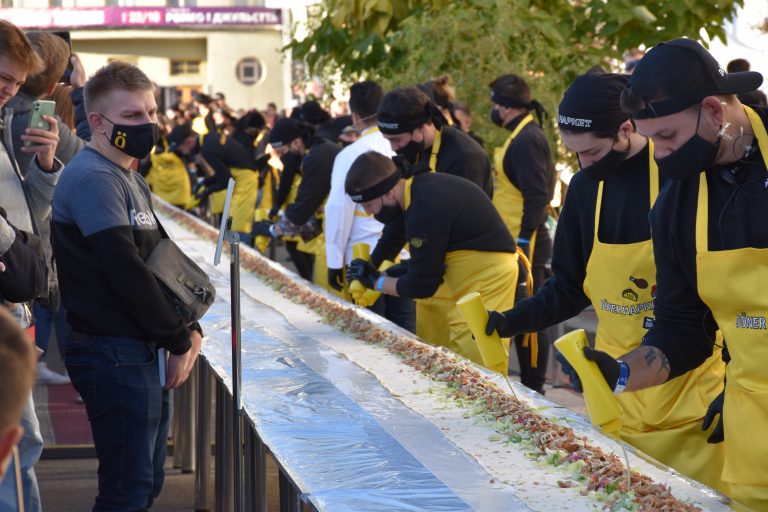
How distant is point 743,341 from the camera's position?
8.30ft

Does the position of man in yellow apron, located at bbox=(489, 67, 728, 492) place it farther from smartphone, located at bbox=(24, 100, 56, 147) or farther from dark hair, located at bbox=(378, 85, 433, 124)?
dark hair, located at bbox=(378, 85, 433, 124)

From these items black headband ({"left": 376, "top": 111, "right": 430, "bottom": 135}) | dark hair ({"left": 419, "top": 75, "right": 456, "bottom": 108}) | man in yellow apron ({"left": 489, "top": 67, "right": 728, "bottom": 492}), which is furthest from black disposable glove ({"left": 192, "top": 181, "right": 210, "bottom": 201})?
man in yellow apron ({"left": 489, "top": 67, "right": 728, "bottom": 492})

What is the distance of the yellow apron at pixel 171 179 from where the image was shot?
14.8m

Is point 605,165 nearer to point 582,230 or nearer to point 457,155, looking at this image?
point 582,230

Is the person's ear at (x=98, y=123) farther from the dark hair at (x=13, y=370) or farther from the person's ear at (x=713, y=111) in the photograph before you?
the dark hair at (x=13, y=370)

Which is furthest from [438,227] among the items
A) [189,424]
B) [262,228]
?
[262,228]

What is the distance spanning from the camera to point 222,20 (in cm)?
3738

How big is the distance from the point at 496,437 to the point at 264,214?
5797 mm

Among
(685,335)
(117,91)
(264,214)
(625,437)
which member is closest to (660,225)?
(685,335)

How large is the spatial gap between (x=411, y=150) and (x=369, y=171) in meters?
0.66

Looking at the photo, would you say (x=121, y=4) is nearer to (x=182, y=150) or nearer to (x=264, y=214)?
(x=182, y=150)

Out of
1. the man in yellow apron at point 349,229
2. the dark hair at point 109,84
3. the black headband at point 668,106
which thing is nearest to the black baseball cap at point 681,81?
the black headband at point 668,106

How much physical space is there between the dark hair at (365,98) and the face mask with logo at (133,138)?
316 centimetres

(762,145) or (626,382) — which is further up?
(762,145)
